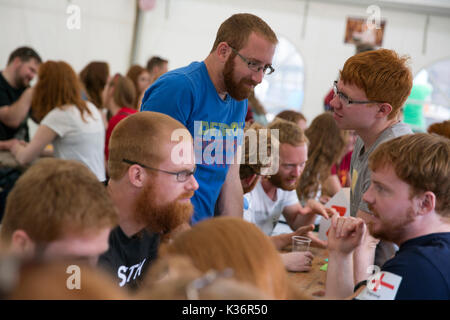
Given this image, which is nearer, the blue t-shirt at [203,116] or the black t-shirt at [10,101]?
the blue t-shirt at [203,116]

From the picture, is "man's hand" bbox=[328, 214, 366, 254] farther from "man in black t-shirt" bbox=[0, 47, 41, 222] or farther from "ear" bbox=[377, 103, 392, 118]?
"man in black t-shirt" bbox=[0, 47, 41, 222]

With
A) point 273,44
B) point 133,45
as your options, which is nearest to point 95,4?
point 133,45

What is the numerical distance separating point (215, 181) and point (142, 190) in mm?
655

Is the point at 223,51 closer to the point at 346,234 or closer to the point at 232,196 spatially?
the point at 232,196

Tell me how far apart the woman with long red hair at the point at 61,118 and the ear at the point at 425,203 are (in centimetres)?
233

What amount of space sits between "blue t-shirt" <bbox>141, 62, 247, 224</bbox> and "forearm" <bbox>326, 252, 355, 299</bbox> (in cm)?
61

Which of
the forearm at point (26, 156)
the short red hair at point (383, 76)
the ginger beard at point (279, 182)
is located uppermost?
the short red hair at point (383, 76)

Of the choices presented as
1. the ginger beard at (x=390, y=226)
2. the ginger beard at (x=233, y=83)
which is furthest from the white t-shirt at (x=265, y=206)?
the ginger beard at (x=390, y=226)

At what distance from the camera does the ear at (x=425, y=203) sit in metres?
1.29

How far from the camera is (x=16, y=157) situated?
3.10m

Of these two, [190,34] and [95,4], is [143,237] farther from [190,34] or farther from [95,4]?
[190,34]

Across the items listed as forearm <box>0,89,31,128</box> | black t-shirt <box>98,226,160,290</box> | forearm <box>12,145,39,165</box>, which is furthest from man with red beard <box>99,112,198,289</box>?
forearm <box>0,89,31,128</box>

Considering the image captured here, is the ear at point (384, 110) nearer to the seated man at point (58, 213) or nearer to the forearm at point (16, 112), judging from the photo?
the seated man at point (58, 213)

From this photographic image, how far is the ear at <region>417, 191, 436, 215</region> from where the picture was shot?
1291 millimetres
